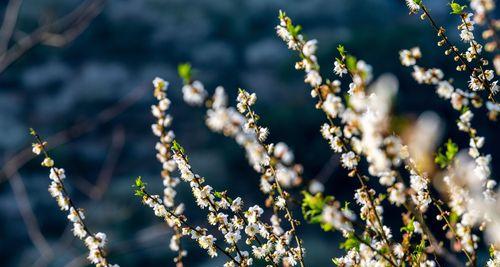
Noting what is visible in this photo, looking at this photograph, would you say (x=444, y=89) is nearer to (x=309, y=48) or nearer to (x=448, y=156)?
(x=448, y=156)

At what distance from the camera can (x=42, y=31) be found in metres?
1.86

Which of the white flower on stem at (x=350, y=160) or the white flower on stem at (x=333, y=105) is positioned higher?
the white flower on stem at (x=333, y=105)

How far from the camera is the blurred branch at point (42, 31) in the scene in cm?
175

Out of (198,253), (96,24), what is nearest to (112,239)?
(198,253)

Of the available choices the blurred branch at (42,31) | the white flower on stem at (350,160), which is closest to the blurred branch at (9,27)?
the blurred branch at (42,31)

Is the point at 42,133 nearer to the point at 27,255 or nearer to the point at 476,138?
the point at 27,255

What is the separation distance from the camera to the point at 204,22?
60.6 feet

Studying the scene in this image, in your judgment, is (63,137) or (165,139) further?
(165,139)

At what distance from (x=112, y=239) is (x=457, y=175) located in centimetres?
1234

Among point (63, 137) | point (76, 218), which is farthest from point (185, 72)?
point (76, 218)

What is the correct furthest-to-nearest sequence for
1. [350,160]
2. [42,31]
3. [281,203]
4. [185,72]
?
[281,203] < [350,160] < [185,72] < [42,31]

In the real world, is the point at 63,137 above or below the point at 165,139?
below

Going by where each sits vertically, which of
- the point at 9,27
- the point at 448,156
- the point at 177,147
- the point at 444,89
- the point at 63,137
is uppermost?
the point at 177,147

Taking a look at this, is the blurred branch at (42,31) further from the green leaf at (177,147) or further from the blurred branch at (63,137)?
the green leaf at (177,147)
